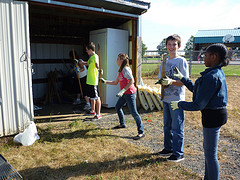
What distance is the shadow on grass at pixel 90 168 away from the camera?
308cm

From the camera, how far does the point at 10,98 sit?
4.26 metres

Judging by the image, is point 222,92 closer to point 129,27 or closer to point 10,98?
point 10,98

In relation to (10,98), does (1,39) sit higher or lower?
higher

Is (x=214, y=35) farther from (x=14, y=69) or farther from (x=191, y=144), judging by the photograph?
(x=14, y=69)

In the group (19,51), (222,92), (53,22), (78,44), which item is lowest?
(222,92)

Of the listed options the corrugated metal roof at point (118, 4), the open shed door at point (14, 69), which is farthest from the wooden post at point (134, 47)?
the open shed door at point (14, 69)

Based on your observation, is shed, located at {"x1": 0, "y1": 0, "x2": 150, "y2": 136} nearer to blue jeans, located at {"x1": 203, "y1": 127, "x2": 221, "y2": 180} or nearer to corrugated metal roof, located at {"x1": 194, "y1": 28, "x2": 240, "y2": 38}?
blue jeans, located at {"x1": 203, "y1": 127, "x2": 221, "y2": 180}

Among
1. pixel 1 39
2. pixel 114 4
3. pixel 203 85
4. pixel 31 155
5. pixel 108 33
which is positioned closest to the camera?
pixel 203 85

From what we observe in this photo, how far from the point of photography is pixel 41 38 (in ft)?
27.1

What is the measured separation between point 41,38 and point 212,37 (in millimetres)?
32162

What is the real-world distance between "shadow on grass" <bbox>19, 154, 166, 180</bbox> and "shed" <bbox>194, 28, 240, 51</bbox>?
33648mm

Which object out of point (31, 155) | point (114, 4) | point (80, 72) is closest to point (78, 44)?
point (80, 72)

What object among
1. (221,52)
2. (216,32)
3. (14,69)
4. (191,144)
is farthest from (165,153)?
(216,32)

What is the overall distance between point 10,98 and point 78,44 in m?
5.28
